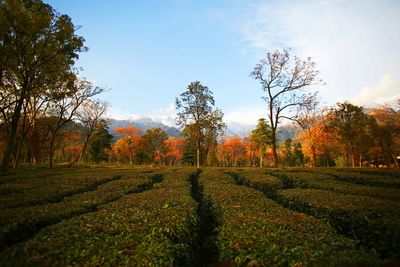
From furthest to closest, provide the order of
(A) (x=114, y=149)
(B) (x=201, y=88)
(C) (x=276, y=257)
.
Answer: (A) (x=114, y=149) → (B) (x=201, y=88) → (C) (x=276, y=257)

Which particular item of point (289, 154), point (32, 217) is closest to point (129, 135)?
point (289, 154)

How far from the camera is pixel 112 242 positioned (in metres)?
5.87

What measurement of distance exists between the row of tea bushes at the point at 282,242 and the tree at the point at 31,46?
27310mm

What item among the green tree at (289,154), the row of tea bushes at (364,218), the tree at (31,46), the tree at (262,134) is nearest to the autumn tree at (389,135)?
the tree at (262,134)

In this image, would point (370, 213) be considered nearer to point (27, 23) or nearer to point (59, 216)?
point (59, 216)

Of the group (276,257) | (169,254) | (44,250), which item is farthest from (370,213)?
(44,250)

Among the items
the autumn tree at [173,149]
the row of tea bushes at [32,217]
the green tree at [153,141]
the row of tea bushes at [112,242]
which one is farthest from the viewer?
the autumn tree at [173,149]

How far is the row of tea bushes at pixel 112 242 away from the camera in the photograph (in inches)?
194

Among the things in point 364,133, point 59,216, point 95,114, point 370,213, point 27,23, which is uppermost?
point 27,23

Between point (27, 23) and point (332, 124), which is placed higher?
point (27, 23)

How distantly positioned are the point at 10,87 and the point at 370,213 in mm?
38661

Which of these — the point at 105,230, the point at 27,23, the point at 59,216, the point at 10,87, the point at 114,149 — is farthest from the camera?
the point at 114,149

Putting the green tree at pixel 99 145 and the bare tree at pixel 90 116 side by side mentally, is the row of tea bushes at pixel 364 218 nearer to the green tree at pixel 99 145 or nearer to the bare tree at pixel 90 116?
the bare tree at pixel 90 116

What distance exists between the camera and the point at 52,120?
139 ft
